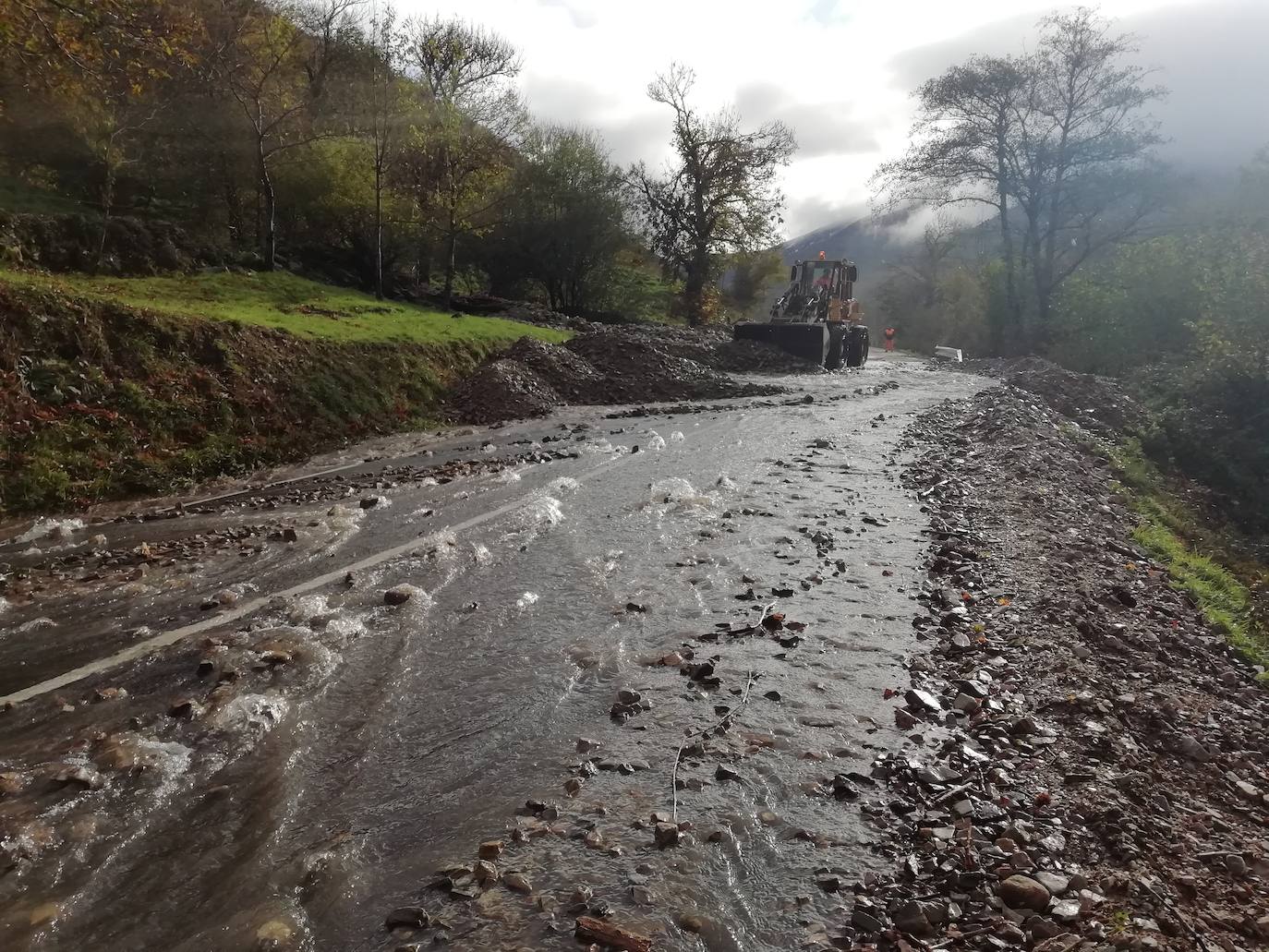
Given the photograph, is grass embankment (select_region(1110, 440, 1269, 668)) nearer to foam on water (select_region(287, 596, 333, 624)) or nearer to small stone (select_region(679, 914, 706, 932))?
small stone (select_region(679, 914, 706, 932))

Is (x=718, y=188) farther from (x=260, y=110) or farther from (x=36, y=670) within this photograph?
(x=36, y=670)

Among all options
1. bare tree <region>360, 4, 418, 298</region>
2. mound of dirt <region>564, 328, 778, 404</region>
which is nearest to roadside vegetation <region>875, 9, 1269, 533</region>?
mound of dirt <region>564, 328, 778, 404</region>

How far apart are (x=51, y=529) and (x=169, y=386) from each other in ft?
14.5

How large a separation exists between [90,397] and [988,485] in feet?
48.9

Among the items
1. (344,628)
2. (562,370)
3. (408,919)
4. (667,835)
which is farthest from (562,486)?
(562,370)

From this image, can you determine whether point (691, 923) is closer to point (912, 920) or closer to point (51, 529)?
point (912, 920)

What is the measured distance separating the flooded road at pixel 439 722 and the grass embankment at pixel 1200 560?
10.5 ft

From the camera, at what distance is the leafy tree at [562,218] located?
47000mm

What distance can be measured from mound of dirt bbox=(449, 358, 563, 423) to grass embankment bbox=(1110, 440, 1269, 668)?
45.5 feet

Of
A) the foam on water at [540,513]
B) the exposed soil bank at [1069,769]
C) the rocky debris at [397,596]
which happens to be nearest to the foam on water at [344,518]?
the foam on water at [540,513]

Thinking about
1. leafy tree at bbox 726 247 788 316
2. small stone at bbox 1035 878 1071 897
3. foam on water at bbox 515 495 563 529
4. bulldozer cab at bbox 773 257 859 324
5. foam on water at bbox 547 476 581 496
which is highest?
leafy tree at bbox 726 247 788 316

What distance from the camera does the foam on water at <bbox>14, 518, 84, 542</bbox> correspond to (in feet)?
30.1

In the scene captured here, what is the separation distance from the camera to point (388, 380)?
18.3 meters

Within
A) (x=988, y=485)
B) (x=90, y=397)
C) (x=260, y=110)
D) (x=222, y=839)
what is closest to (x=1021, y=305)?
(x=988, y=485)
